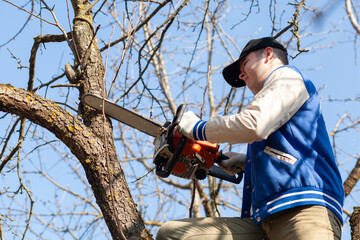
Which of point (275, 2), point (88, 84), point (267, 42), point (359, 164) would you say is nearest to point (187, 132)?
point (267, 42)

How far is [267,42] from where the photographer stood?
2.75 metres

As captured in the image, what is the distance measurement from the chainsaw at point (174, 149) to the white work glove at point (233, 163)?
0.13 ft

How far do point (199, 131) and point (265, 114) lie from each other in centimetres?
38

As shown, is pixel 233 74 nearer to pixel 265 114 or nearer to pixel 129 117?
pixel 129 117

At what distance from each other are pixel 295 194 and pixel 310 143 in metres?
0.29

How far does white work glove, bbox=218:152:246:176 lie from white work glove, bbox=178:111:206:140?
51cm

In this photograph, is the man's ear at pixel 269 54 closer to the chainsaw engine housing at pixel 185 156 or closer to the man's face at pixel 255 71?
the man's face at pixel 255 71

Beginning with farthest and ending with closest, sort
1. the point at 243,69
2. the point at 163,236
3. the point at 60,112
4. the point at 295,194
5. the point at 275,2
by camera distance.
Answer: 1. the point at 275,2
2. the point at 243,69
3. the point at 60,112
4. the point at 163,236
5. the point at 295,194

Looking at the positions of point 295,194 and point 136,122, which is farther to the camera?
point 136,122

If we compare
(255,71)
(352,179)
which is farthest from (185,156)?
(352,179)

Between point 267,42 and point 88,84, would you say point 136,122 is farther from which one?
point 267,42

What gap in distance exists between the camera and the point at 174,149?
2.59 metres

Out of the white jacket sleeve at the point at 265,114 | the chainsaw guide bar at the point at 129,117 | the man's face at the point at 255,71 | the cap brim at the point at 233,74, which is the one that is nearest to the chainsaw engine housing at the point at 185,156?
the chainsaw guide bar at the point at 129,117

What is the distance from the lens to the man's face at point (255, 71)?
2.69 metres
